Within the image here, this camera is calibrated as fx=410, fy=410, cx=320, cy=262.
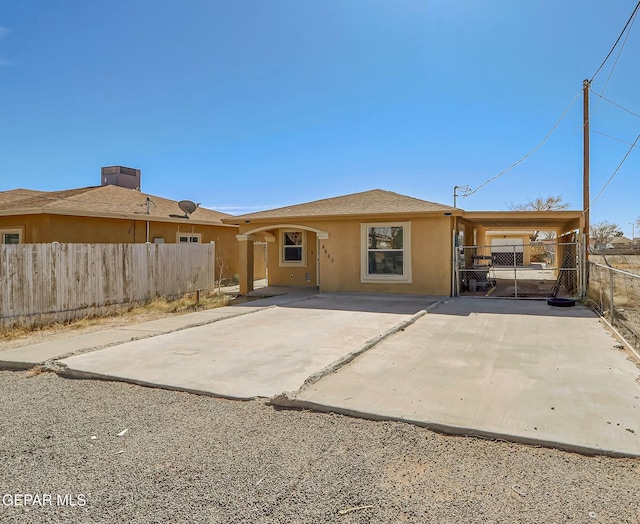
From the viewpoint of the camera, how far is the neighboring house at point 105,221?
12930 millimetres

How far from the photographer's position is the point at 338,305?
11.4 meters

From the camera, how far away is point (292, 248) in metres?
16.5

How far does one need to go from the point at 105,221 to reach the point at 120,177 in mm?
8420

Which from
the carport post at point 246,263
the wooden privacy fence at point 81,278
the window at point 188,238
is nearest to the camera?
the wooden privacy fence at point 81,278

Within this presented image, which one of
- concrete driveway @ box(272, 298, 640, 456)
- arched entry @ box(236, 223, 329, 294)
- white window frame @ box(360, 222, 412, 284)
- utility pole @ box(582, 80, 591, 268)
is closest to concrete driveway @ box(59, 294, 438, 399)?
concrete driveway @ box(272, 298, 640, 456)

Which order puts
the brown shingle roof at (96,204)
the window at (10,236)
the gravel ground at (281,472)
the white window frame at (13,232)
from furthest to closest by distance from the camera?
1. the window at (10,236)
2. the white window frame at (13,232)
3. the brown shingle roof at (96,204)
4. the gravel ground at (281,472)

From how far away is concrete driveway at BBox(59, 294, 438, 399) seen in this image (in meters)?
5.04

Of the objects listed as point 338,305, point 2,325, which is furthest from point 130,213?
point 338,305

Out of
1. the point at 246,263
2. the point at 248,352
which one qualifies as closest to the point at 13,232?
the point at 246,263

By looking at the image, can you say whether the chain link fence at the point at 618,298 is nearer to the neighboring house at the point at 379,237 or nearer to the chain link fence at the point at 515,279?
the chain link fence at the point at 515,279

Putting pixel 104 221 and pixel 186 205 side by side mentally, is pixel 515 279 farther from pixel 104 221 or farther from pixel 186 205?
pixel 104 221

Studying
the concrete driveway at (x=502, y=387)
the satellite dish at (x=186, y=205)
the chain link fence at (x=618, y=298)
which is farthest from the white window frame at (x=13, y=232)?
the chain link fence at (x=618, y=298)

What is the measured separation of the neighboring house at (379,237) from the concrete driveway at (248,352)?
2.91 meters

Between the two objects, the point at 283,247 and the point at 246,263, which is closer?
the point at 246,263
